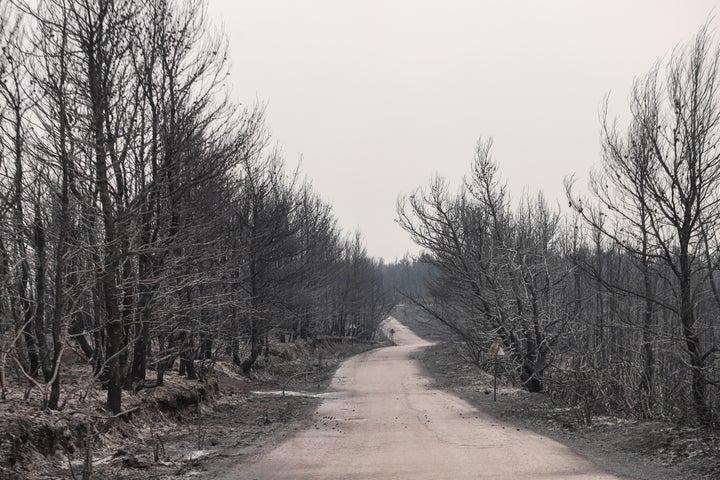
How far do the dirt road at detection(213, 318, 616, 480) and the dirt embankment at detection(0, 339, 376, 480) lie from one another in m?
0.85

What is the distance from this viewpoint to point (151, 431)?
11539mm

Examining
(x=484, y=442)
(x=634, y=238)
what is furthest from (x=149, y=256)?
(x=634, y=238)

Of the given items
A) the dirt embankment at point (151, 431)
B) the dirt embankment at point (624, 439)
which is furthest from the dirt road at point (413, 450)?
the dirt embankment at point (151, 431)

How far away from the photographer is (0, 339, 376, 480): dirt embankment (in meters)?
8.39

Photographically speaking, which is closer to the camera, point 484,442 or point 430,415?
point 484,442

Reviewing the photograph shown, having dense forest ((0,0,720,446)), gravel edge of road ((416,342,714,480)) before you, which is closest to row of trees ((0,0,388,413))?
dense forest ((0,0,720,446))

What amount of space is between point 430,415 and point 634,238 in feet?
21.4

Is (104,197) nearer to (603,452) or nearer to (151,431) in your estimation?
(151,431)

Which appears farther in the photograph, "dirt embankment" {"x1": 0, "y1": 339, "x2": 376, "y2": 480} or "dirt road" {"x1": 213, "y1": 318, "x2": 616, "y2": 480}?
"dirt road" {"x1": 213, "y1": 318, "x2": 616, "y2": 480}

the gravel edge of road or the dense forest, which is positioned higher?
the dense forest

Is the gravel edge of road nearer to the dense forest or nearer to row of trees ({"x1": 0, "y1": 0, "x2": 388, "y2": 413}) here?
the dense forest

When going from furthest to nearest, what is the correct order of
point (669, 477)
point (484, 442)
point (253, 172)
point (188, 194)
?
point (253, 172)
point (188, 194)
point (484, 442)
point (669, 477)

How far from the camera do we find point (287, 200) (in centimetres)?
2547

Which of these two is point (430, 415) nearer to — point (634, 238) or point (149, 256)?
point (634, 238)
